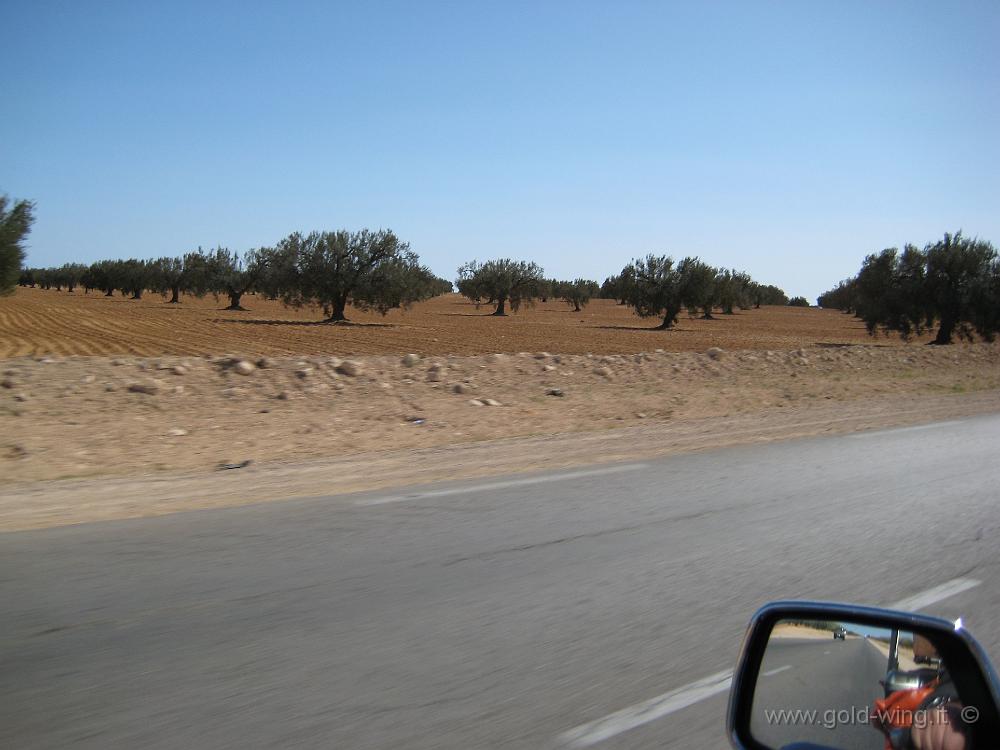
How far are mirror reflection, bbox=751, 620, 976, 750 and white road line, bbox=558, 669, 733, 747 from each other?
136 cm

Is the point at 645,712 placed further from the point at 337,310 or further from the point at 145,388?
the point at 337,310

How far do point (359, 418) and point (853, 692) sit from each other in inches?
450

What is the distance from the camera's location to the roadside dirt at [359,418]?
840 centimetres

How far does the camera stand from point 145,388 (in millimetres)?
12781

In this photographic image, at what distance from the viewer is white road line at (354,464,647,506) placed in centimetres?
754

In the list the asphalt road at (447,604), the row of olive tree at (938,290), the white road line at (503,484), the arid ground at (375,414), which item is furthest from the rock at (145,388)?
the row of olive tree at (938,290)

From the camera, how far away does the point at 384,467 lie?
9297 mm

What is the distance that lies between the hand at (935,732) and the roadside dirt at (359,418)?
21.4 feet

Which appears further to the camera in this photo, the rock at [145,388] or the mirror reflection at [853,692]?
the rock at [145,388]

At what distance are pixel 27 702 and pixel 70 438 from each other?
7538 mm

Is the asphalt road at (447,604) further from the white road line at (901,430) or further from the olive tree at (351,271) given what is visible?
the olive tree at (351,271)

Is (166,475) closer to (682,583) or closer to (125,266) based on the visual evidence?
(682,583)

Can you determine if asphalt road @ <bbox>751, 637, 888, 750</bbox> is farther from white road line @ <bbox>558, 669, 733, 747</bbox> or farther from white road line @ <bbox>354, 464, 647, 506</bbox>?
white road line @ <bbox>354, 464, 647, 506</bbox>

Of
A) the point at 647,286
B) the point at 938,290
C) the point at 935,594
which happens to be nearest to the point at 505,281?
the point at 647,286
